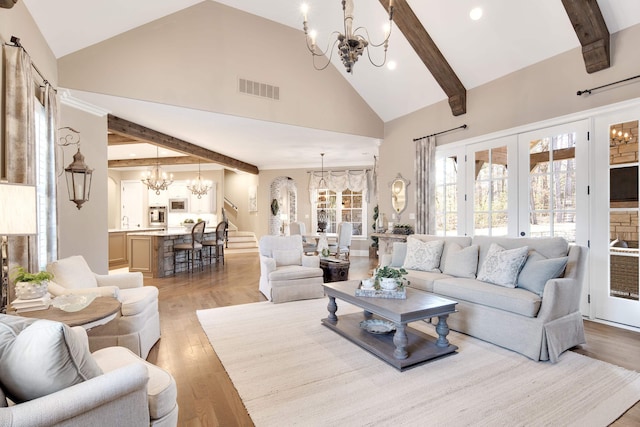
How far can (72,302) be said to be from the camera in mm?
2246

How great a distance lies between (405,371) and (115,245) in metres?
7.70

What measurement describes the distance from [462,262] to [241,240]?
846 cm

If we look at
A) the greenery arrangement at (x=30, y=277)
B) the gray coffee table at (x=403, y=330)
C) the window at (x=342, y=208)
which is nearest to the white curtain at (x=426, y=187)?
the gray coffee table at (x=403, y=330)

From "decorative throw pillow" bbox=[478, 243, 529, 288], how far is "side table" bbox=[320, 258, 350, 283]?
232 cm

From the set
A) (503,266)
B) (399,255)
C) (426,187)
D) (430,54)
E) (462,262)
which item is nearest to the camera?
(503,266)

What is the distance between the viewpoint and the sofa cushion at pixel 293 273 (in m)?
4.65

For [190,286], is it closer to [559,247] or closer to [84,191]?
[84,191]

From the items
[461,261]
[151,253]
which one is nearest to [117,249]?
[151,253]

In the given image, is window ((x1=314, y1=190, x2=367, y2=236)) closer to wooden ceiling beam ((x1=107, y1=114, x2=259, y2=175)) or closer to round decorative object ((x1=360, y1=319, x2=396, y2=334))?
wooden ceiling beam ((x1=107, y1=114, x2=259, y2=175))

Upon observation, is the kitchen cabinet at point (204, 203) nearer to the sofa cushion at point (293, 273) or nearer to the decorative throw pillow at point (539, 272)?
the sofa cushion at point (293, 273)

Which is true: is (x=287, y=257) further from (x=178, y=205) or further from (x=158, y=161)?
(x=178, y=205)

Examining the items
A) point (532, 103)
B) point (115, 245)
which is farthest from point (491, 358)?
point (115, 245)

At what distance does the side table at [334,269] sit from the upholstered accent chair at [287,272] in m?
0.47

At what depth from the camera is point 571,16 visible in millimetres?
3631
